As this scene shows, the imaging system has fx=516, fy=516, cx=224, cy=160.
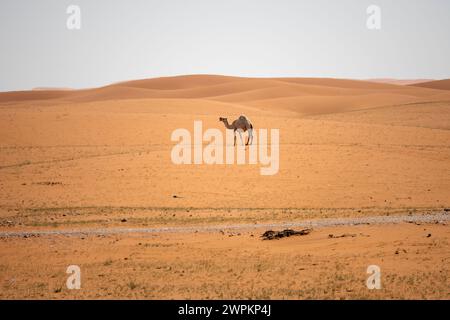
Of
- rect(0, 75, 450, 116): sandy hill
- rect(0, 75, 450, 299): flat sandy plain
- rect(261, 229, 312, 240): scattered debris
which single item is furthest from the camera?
rect(0, 75, 450, 116): sandy hill

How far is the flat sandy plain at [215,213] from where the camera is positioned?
9.67 meters

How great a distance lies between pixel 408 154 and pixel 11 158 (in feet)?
71.9

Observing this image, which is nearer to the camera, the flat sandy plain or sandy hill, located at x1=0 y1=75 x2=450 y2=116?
the flat sandy plain

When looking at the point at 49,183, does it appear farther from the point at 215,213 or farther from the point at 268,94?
the point at 268,94

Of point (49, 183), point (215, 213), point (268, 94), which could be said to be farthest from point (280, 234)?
point (268, 94)

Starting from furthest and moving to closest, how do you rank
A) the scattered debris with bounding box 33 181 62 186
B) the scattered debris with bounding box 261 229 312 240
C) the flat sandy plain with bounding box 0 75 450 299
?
the scattered debris with bounding box 33 181 62 186 → the scattered debris with bounding box 261 229 312 240 → the flat sandy plain with bounding box 0 75 450 299

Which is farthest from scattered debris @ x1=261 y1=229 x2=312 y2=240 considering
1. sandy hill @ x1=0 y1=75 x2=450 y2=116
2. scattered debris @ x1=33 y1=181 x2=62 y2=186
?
sandy hill @ x1=0 y1=75 x2=450 y2=116

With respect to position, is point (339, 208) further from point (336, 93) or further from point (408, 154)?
point (336, 93)

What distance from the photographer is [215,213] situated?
1755cm

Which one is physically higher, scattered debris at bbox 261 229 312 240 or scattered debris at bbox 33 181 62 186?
scattered debris at bbox 33 181 62 186

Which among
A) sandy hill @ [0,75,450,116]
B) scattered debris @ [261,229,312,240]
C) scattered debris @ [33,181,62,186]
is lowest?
scattered debris @ [261,229,312,240]

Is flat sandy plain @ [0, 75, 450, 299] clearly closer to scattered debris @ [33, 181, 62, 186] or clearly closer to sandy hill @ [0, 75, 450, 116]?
scattered debris @ [33, 181, 62, 186]

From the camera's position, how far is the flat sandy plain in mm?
9672
